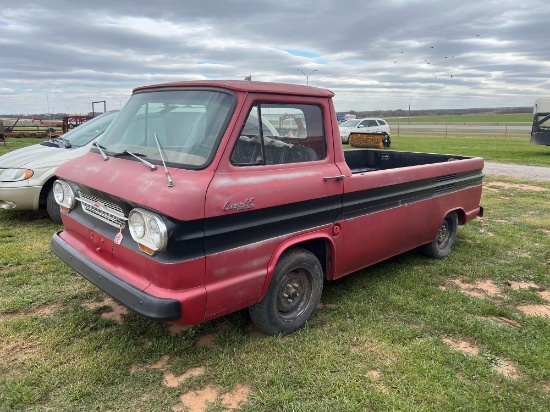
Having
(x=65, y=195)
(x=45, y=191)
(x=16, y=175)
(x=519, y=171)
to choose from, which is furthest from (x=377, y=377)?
(x=519, y=171)

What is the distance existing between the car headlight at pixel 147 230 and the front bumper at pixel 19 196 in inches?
155

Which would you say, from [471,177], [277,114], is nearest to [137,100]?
[277,114]

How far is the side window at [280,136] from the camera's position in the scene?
120 inches

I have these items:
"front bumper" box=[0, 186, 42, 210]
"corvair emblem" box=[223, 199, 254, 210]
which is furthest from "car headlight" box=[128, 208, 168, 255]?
"front bumper" box=[0, 186, 42, 210]

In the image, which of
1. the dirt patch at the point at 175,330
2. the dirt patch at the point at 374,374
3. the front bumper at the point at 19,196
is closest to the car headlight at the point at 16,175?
the front bumper at the point at 19,196

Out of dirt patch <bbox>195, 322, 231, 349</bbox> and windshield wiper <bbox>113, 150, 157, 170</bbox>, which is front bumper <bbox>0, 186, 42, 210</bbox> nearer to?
windshield wiper <bbox>113, 150, 157, 170</bbox>

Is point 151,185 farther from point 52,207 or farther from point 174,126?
point 52,207

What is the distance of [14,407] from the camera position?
2.54 metres

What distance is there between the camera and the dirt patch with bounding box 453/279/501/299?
14.1ft

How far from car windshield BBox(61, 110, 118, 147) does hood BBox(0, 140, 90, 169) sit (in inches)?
9.5

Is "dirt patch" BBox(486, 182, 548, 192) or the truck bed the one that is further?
"dirt patch" BBox(486, 182, 548, 192)

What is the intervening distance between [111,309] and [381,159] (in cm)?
431

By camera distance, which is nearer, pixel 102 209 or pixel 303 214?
pixel 102 209

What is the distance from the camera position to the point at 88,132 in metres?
6.76
